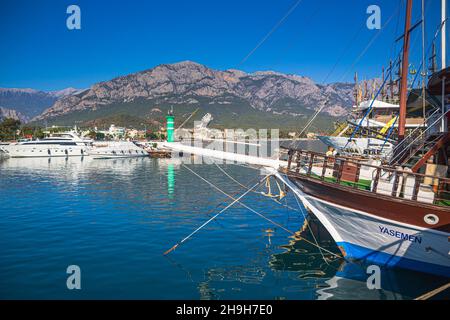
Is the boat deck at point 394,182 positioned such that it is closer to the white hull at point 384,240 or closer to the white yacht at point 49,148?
the white hull at point 384,240

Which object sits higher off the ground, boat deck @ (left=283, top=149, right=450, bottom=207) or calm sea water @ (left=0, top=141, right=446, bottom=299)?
boat deck @ (left=283, top=149, right=450, bottom=207)

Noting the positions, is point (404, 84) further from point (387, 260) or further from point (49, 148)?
point (49, 148)

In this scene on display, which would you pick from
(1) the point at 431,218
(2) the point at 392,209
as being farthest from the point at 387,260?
(1) the point at 431,218

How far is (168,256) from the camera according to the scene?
42.2 feet

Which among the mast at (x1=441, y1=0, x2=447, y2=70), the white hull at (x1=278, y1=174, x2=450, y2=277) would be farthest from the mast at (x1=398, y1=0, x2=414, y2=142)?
the white hull at (x1=278, y1=174, x2=450, y2=277)

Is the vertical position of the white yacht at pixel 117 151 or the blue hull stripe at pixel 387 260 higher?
the white yacht at pixel 117 151

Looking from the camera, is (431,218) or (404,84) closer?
(431,218)

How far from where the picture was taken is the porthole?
9934 millimetres

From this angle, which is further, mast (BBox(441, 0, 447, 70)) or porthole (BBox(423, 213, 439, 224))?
mast (BBox(441, 0, 447, 70))

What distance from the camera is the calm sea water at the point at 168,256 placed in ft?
33.1

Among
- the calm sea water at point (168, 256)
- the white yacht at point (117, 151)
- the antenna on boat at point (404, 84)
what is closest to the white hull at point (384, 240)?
the calm sea water at point (168, 256)

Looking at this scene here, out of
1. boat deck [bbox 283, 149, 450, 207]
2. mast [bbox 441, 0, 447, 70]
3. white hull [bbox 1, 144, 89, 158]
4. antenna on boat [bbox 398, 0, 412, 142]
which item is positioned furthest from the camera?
white hull [bbox 1, 144, 89, 158]

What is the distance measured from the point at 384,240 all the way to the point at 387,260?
0.85 metres

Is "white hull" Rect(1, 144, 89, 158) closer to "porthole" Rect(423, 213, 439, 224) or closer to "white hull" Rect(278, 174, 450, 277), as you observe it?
"white hull" Rect(278, 174, 450, 277)
